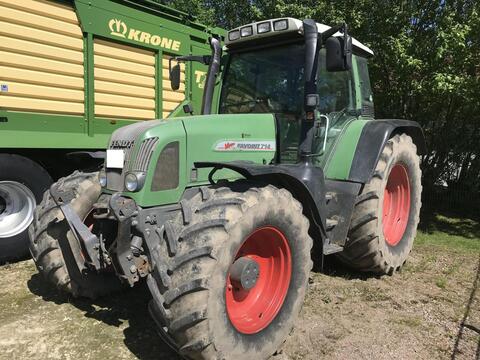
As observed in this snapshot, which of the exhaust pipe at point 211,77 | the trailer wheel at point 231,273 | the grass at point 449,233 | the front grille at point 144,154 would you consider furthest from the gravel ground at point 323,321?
the exhaust pipe at point 211,77

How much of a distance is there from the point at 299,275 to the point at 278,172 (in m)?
0.74

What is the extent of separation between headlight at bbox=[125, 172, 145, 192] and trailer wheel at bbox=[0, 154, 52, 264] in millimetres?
2462

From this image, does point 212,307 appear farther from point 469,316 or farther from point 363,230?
Answer: point 469,316

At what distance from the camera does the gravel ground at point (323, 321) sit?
3.13 meters

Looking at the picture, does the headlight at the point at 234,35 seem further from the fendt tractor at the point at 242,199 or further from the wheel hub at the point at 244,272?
the wheel hub at the point at 244,272

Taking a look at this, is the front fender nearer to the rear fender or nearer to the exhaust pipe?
the rear fender

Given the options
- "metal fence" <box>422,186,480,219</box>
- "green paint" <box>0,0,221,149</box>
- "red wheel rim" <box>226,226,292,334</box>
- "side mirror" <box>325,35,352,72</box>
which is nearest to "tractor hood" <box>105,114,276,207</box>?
"red wheel rim" <box>226,226,292,334</box>

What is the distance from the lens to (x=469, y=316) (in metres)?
3.77

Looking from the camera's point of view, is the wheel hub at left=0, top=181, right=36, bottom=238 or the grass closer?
the wheel hub at left=0, top=181, right=36, bottom=238

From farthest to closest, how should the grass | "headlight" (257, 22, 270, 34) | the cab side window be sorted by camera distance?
the grass < the cab side window < "headlight" (257, 22, 270, 34)

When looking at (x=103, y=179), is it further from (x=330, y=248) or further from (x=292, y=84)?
(x=330, y=248)

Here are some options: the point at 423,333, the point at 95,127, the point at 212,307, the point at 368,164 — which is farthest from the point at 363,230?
the point at 95,127

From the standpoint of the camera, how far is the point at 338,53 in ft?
10.9

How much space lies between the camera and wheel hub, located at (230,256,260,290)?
2986 millimetres
